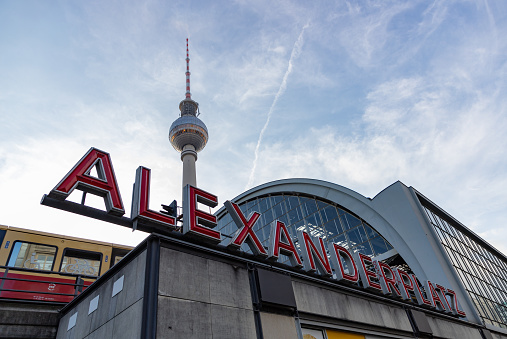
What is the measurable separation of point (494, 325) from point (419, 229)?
8420mm

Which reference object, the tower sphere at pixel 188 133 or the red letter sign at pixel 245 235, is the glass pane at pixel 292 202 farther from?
the tower sphere at pixel 188 133

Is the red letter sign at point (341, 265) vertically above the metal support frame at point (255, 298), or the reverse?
the red letter sign at point (341, 265)

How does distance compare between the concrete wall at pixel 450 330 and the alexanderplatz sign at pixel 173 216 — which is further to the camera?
the concrete wall at pixel 450 330

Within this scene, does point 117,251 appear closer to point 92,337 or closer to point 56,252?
point 56,252

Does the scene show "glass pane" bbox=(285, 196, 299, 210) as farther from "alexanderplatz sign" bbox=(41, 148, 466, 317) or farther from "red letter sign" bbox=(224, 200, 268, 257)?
"red letter sign" bbox=(224, 200, 268, 257)

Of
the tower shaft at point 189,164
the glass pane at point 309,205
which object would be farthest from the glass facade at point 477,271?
the tower shaft at point 189,164

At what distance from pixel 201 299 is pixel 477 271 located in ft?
103

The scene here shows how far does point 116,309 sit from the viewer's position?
8.92 m

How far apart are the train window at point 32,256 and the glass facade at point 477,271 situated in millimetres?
26712

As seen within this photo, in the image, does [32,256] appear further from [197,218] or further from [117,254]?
[197,218]

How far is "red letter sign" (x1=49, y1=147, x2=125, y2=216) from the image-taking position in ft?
30.1

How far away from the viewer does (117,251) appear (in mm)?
17094

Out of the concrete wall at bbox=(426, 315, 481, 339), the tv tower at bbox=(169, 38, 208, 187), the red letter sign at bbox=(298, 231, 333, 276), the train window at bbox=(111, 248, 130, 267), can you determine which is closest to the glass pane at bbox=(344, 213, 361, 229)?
the concrete wall at bbox=(426, 315, 481, 339)

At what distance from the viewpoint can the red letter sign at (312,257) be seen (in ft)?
44.5
